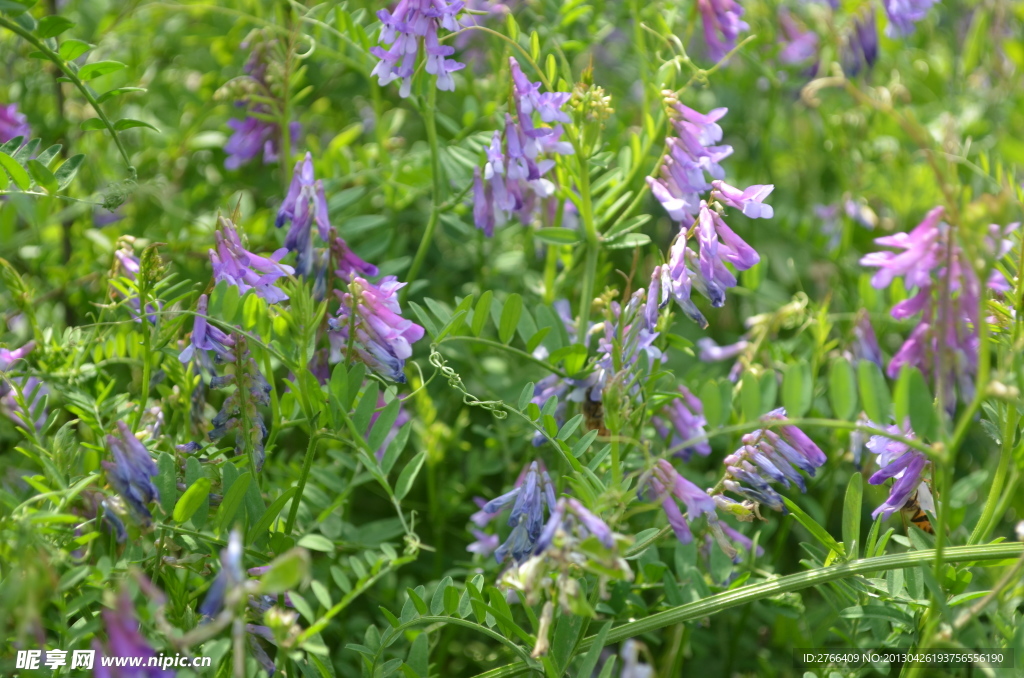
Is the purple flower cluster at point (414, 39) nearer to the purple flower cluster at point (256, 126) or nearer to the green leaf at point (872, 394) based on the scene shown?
the purple flower cluster at point (256, 126)

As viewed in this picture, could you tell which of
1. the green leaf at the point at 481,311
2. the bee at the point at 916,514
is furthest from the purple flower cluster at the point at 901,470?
the green leaf at the point at 481,311

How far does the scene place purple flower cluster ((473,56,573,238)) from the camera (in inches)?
59.4

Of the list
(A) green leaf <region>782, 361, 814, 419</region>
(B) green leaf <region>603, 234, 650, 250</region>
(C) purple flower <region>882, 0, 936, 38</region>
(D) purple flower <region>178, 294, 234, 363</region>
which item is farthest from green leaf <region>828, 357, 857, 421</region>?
(C) purple flower <region>882, 0, 936, 38</region>

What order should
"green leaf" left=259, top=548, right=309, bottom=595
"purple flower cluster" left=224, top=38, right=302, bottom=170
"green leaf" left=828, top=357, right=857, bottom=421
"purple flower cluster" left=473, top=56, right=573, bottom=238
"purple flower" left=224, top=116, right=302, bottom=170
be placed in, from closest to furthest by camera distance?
"green leaf" left=259, top=548, right=309, bottom=595, "green leaf" left=828, top=357, right=857, bottom=421, "purple flower cluster" left=473, top=56, right=573, bottom=238, "purple flower cluster" left=224, top=38, right=302, bottom=170, "purple flower" left=224, top=116, right=302, bottom=170

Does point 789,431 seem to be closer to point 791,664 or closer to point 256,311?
point 791,664

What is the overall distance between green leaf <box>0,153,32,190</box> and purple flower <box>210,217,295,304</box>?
333 millimetres

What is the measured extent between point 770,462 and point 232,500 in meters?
0.84

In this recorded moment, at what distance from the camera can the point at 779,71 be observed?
102 inches

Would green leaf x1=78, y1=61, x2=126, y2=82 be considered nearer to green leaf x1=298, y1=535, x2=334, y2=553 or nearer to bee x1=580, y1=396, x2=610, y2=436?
green leaf x1=298, y1=535, x2=334, y2=553

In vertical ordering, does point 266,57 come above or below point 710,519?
above

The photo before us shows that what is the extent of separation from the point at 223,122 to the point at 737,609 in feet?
6.33

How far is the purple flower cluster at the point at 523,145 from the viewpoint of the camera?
151cm

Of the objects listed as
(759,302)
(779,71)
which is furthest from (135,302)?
(779,71)

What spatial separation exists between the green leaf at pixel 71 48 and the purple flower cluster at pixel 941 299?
1.35 m
